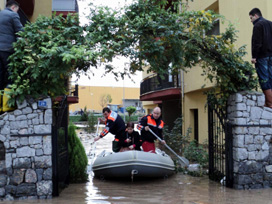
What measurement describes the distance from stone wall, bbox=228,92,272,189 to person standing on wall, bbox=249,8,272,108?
0.53 meters

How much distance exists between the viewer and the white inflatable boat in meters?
7.48

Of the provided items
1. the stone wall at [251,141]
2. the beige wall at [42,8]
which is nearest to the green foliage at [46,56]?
the stone wall at [251,141]

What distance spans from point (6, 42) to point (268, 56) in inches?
233

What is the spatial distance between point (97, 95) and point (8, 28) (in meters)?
56.9

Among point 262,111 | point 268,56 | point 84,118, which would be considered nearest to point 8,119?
point 262,111

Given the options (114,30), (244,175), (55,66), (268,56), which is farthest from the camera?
(268,56)

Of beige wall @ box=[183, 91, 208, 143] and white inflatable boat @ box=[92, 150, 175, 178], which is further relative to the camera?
beige wall @ box=[183, 91, 208, 143]

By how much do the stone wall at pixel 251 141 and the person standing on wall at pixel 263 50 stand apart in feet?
1.72

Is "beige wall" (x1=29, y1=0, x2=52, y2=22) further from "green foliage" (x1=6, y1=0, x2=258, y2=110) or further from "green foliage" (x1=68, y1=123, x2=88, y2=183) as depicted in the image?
"green foliage" (x1=6, y1=0, x2=258, y2=110)

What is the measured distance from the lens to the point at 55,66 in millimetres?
5859

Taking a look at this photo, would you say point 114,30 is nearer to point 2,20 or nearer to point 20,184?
point 2,20

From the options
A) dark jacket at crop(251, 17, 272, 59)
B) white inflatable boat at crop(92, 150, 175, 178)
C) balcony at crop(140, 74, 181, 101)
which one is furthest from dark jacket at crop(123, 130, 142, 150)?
balcony at crop(140, 74, 181, 101)

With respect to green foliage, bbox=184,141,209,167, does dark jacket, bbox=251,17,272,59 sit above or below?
above

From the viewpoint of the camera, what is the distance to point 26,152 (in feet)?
20.1
